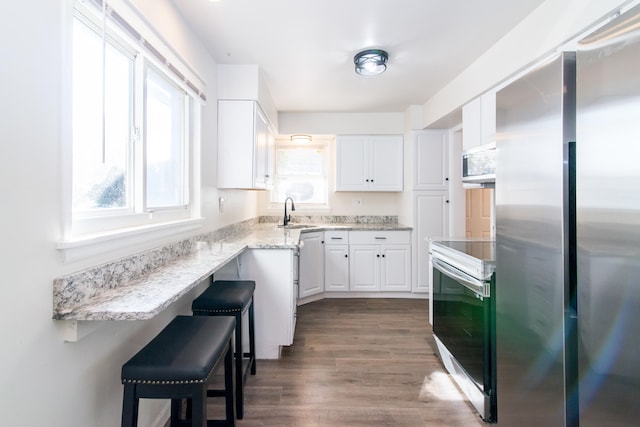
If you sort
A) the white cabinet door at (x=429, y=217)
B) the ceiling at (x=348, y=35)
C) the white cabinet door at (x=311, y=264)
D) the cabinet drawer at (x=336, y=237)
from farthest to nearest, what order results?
1. the cabinet drawer at (x=336, y=237)
2. the white cabinet door at (x=429, y=217)
3. the white cabinet door at (x=311, y=264)
4. the ceiling at (x=348, y=35)

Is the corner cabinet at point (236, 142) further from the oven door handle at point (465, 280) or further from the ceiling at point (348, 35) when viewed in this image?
the oven door handle at point (465, 280)

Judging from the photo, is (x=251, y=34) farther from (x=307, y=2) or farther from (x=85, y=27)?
(x=85, y=27)

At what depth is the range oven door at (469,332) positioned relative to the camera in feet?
5.38

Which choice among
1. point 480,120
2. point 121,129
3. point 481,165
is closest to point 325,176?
point 480,120

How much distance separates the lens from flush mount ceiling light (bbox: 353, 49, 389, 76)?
7.55ft

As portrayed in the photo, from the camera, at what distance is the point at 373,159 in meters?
4.03

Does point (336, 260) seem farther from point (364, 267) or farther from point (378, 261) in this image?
point (378, 261)

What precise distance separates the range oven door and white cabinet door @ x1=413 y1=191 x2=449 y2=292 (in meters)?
1.48

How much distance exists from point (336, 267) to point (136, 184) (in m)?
2.69

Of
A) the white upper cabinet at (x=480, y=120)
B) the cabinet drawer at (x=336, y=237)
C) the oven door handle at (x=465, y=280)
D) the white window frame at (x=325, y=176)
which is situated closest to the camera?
the oven door handle at (x=465, y=280)

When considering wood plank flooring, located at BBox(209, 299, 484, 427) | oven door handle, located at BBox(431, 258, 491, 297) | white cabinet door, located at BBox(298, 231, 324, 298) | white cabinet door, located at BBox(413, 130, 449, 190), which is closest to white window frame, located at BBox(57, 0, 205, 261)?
wood plank flooring, located at BBox(209, 299, 484, 427)

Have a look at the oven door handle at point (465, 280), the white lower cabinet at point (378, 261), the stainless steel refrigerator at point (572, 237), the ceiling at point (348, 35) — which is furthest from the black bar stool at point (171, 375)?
the white lower cabinet at point (378, 261)

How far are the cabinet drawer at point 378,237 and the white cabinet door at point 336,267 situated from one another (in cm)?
16

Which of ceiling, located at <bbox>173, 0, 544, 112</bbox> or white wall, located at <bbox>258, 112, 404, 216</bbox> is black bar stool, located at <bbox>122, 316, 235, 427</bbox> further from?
white wall, located at <bbox>258, 112, 404, 216</bbox>
